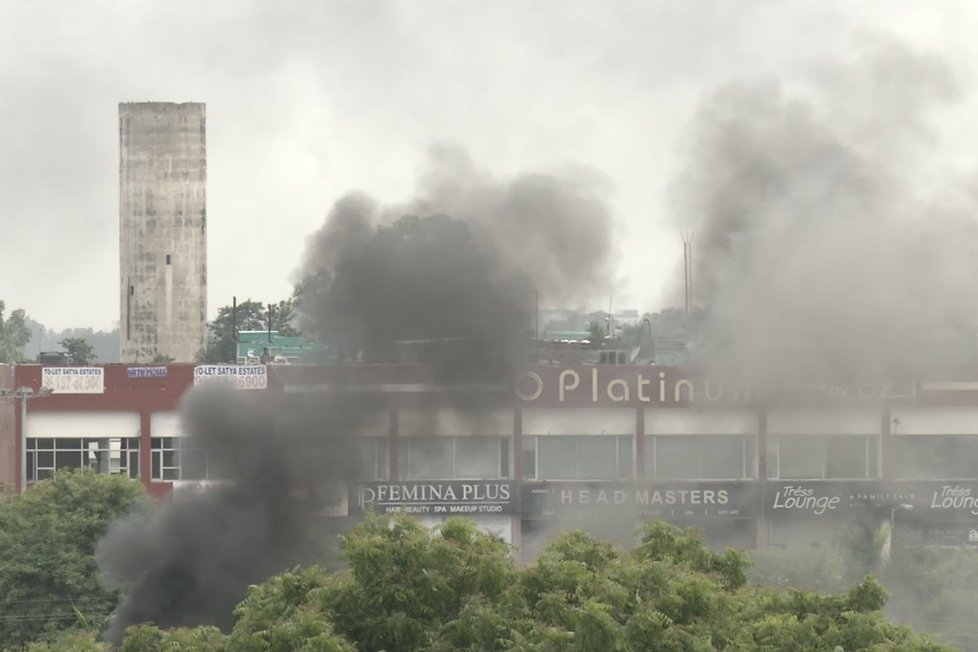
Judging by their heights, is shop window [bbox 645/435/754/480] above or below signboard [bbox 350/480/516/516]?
above

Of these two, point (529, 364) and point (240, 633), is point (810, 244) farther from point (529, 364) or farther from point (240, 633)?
point (240, 633)

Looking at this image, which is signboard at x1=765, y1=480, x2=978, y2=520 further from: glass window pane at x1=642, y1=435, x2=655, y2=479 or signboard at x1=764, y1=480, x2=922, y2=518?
glass window pane at x1=642, y1=435, x2=655, y2=479

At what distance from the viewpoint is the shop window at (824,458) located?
166ft

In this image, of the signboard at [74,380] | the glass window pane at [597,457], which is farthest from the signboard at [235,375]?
the glass window pane at [597,457]

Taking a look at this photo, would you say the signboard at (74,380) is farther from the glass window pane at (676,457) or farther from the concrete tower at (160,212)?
the concrete tower at (160,212)

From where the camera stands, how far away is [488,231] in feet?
150

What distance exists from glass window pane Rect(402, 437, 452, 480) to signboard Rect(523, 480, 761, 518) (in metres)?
2.37

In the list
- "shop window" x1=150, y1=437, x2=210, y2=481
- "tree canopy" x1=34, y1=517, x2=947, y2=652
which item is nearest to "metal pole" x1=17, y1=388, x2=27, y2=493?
"shop window" x1=150, y1=437, x2=210, y2=481

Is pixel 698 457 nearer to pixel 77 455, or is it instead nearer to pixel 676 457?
pixel 676 457

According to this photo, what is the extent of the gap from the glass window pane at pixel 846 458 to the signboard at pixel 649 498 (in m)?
2.12

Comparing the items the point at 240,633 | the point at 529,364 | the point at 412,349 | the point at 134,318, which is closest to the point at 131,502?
the point at 412,349

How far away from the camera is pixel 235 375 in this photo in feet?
169

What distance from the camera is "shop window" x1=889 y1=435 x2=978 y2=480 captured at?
50.9 metres

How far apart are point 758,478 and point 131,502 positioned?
57.6 ft
